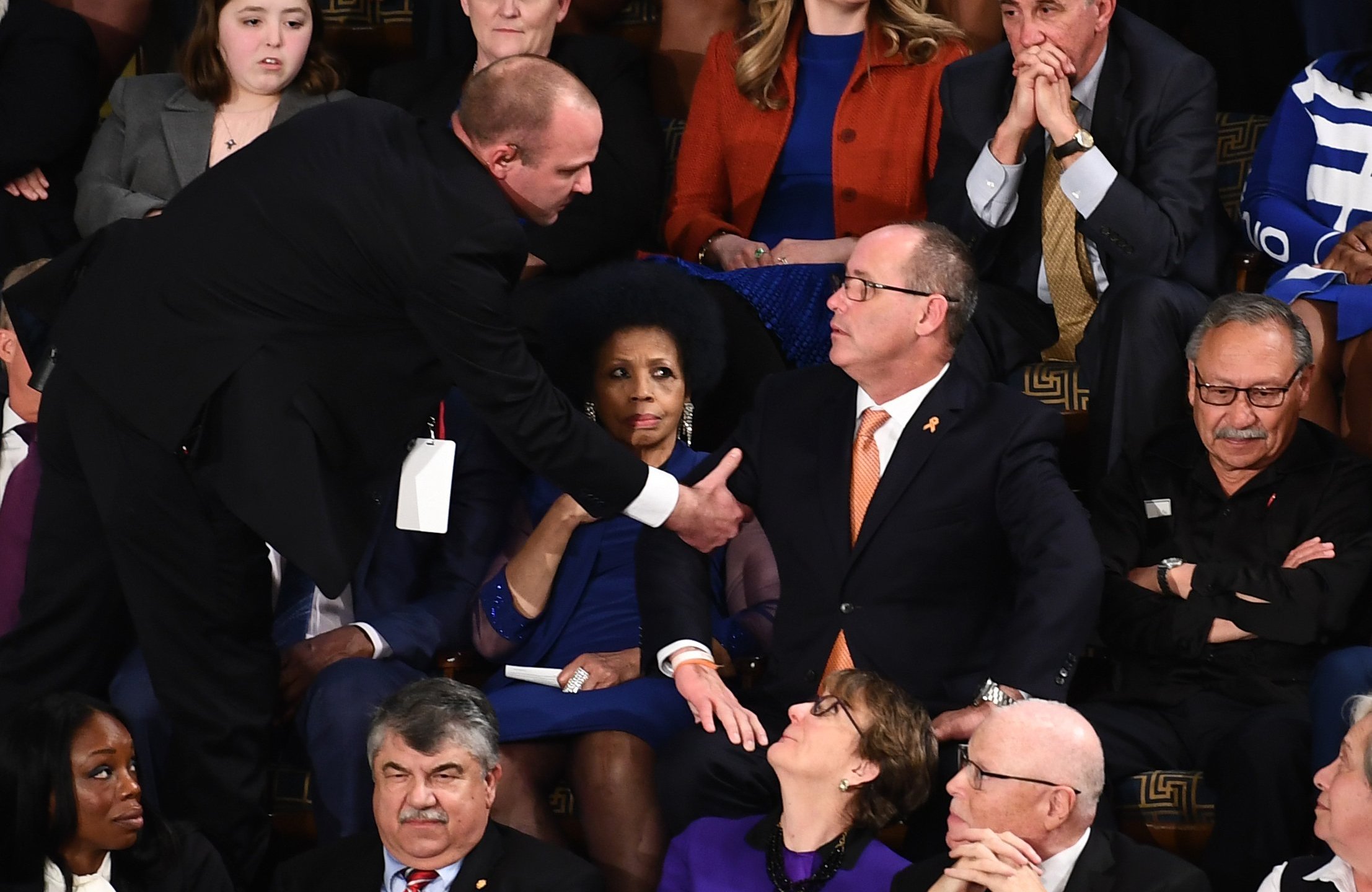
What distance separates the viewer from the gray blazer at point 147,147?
15.7 feet

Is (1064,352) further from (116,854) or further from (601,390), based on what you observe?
(116,854)

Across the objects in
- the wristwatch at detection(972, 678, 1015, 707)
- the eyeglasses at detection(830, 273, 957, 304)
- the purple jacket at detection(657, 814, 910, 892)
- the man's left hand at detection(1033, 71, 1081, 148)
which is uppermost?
the man's left hand at detection(1033, 71, 1081, 148)

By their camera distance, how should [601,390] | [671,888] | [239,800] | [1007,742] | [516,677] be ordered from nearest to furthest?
[1007,742] → [671,888] → [239,800] → [516,677] → [601,390]

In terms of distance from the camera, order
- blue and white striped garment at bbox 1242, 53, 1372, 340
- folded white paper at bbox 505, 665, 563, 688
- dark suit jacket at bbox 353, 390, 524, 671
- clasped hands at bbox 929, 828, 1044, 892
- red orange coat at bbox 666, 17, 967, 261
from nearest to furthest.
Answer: clasped hands at bbox 929, 828, 1044, 892, folded white paper at bbox 505, 665, 563, 688, dark suit jacket at bbox 353, 390, 524, 671, blue and white striped garment at bbox 1242, 53, 1372, 340, red orange coat at bbox 666, 17, 967, 261

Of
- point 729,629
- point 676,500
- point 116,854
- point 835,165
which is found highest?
point 835,165

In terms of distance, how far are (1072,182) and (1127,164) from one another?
0.23m

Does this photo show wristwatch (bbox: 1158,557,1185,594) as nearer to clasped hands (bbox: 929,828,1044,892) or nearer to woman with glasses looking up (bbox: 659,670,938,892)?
woman with glasses looking up (bbox: 659,670,938,892)

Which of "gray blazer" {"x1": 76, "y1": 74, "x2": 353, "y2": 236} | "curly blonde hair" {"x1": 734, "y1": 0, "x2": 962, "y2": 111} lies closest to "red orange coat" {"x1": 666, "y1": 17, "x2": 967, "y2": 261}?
"curly blonde hair" {"x1": 734, "y1": 0, "x2": 962, "y2": 111}

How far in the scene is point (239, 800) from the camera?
3.53 m

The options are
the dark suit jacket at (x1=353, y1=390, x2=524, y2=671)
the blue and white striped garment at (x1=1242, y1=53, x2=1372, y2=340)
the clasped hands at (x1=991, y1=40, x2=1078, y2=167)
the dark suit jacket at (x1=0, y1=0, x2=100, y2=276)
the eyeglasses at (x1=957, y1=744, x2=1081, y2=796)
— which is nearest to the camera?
the eyeglasses at (x1=957, y1=744, x2=1081, y2=796)

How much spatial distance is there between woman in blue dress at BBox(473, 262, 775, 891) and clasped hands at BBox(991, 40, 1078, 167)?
2.37 feet

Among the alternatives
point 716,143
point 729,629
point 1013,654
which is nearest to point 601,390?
point 729,629

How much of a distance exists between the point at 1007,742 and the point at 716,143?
84.5 inches

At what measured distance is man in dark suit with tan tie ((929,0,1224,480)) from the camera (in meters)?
3.97
